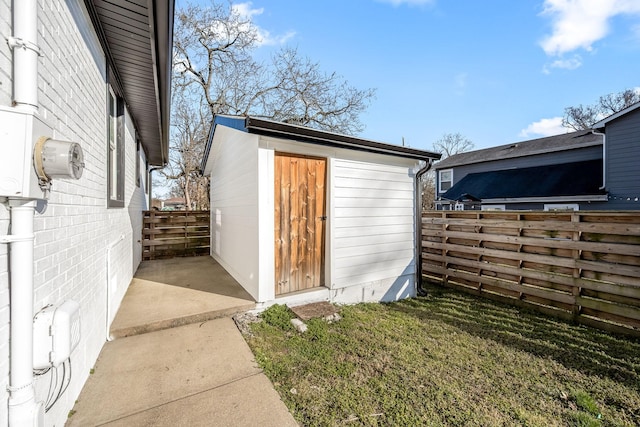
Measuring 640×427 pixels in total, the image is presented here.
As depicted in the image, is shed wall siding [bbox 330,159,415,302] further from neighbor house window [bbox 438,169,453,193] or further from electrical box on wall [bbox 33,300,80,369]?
neighbor house window [bbox 438,169,453,193]

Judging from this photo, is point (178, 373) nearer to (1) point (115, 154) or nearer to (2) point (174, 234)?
(1) point (115, 154)

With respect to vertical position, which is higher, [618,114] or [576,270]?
[618,114]

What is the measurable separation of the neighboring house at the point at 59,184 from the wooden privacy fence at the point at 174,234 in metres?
4.29

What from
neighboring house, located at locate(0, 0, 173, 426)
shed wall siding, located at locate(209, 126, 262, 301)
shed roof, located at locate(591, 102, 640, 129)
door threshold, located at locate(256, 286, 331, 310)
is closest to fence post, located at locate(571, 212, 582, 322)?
door threshold, located at locate(256, 286, 331, 310)

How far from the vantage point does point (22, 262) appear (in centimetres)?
120

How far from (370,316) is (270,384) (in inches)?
76.9

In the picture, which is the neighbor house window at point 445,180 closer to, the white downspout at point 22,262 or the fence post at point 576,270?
the fence post at point 576,270

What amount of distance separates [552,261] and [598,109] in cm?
2705

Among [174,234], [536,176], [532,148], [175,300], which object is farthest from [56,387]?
[532,148]

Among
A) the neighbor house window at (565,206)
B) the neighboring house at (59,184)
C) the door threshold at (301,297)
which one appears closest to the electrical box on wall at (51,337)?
the neighboring house at (59,184)

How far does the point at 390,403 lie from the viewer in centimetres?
213

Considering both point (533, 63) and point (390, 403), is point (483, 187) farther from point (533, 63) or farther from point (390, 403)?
point (390, 403)

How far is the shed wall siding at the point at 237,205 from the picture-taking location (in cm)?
382

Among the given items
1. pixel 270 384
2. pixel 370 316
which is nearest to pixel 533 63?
pixel 370 316
